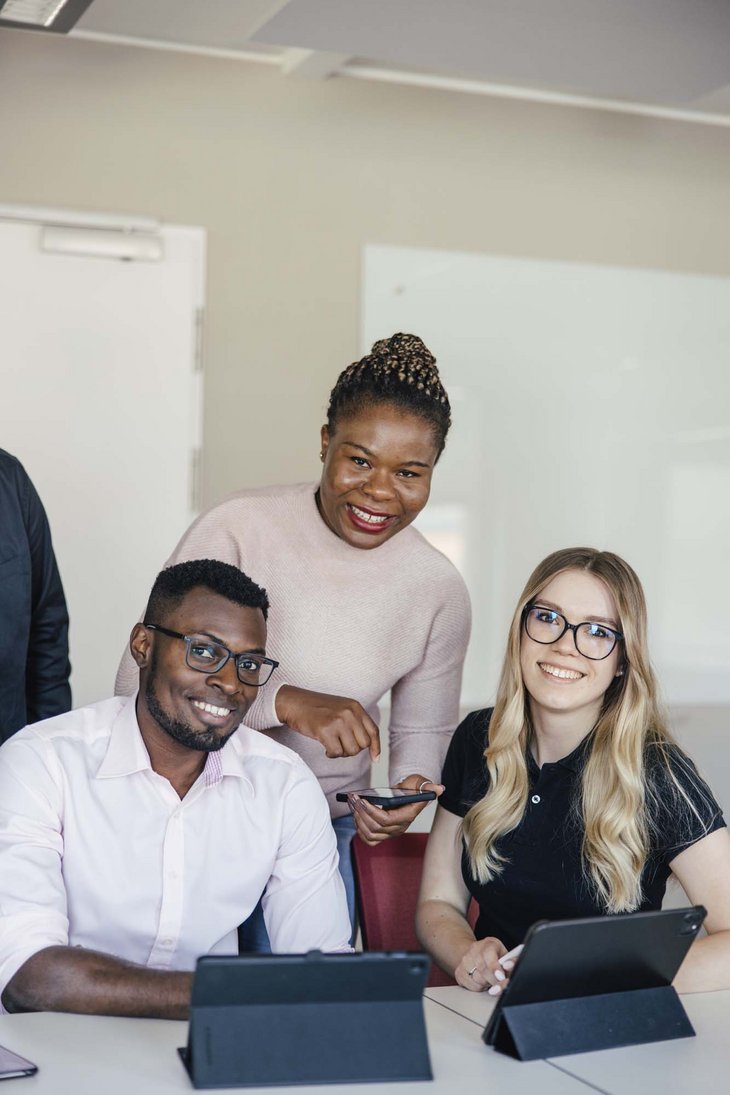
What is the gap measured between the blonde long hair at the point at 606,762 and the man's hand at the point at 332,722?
24cm

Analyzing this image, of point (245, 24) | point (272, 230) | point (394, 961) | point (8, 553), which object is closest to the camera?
point (394, 961)

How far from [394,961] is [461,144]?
422 cm

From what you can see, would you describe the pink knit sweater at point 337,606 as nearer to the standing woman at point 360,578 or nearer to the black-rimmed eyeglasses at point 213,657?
the standing woman at point 360,578

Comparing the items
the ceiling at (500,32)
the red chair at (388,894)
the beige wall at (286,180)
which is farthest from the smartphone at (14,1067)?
the beige wall at (286,180)

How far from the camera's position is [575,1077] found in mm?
1652

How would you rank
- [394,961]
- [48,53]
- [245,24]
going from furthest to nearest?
[48,53], [245,24], [394,961]

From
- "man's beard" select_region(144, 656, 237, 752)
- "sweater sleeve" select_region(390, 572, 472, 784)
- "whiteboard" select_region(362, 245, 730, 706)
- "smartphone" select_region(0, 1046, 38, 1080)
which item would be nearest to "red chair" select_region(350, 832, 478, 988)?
"sweater sleeve" select_region(390, 572, 472, 784)

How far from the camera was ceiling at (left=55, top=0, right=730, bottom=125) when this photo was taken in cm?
357

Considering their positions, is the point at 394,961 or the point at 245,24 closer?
the point at 394,961

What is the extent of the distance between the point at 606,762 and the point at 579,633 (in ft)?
0.76

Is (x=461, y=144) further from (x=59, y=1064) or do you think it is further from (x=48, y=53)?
(x=59, y=1064)

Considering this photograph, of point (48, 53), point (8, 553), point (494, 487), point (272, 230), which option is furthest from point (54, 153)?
point (8, 553)

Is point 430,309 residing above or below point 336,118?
below

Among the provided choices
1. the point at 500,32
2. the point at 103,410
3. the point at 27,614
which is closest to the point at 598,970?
the point at 27,614
